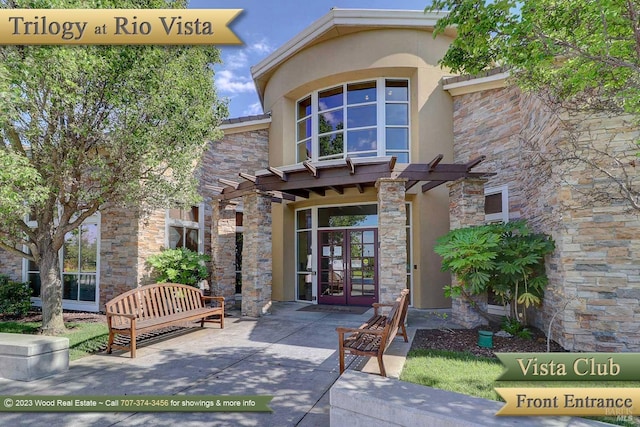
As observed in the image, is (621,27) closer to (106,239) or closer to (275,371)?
(275,371)

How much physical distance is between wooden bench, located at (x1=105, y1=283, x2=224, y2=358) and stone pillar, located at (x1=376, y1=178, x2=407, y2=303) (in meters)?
3.89

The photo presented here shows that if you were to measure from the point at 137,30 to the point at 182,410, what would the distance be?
5727mm

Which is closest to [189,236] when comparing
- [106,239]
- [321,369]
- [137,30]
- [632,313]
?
[106,239]

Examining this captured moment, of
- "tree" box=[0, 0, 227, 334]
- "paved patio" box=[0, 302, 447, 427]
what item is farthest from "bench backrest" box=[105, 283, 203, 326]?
"tree" box=[0, 0, 227, 334]

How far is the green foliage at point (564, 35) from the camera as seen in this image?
339cm

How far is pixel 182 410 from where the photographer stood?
12.9ft

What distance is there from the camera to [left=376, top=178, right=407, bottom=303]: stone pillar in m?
7.93

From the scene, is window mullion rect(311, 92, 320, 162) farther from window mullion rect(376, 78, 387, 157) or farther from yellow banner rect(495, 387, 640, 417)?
yellow banner rect(495, 387, 640, 417)

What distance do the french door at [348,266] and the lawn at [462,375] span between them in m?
4.49

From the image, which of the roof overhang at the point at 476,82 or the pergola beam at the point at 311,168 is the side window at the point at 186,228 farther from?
the roof overhang at the point at 476,82

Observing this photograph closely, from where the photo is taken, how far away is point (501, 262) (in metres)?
6.98

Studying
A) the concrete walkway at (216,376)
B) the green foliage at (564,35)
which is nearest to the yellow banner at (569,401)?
the concrete walkway at (216,376)

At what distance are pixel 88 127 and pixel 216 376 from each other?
511cm

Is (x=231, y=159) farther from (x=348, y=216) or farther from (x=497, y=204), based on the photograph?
(x=497, y=204)
